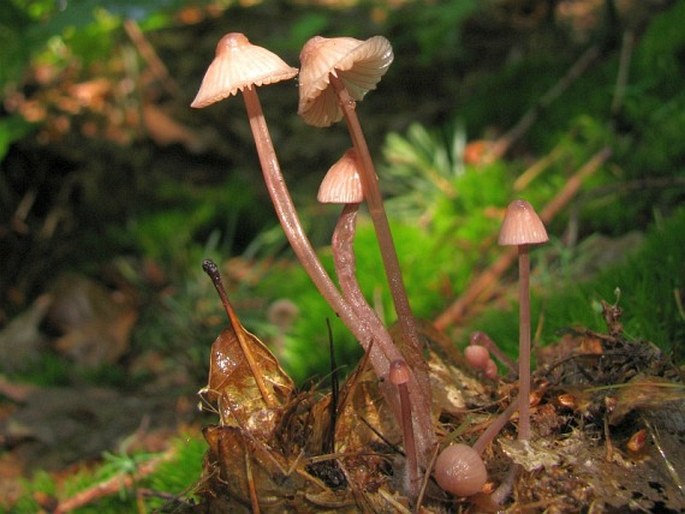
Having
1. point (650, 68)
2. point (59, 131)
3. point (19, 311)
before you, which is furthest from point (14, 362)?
point (650, 68)

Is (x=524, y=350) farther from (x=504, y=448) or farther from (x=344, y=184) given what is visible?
(x=344, y=184)

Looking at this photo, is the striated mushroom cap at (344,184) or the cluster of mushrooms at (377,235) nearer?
the cluster of mushrooms at (377,235)

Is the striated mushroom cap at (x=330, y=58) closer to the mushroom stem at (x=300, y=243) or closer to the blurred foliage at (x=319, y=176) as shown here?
the mushroom stem at (x=300, y=243)

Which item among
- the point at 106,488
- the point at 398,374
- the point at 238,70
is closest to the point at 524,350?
the point at 398,374

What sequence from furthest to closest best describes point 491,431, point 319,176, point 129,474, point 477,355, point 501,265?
point 319,176 < point 501,265 < point 129,474 < point 477,355 < point 491,431

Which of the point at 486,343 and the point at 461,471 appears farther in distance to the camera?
the point at 486,343

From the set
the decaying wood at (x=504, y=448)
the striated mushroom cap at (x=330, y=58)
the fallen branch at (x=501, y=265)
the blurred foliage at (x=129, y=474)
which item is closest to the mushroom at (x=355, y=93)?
the striated mushroom cap at (x=330, y=58)

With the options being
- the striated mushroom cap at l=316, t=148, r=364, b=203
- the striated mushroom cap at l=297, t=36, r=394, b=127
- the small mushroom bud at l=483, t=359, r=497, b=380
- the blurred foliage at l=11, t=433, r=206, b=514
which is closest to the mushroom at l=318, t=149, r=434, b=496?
the striated mushroom cap at l=316, t=148, r=364, b=203

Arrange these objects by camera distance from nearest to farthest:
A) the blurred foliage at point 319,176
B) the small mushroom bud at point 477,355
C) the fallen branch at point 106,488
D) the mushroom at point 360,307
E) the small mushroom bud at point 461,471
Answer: the small mushroom bud at point 461,471 → the mushroom at point 360,307 → the small mushroom bud at point 477,355 → the fallen branch at point 106,488 → the blurred foliage at point 319,176
